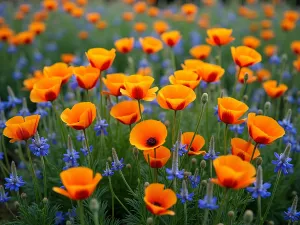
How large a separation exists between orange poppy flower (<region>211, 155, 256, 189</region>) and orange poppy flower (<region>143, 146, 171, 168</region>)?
1.21ft

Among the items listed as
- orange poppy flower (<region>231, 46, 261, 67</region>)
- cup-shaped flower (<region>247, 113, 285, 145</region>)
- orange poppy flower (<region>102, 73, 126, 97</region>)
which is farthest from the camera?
orange poppy flower (<region>231, 46, 261, 67</region>)

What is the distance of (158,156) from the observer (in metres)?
1.99

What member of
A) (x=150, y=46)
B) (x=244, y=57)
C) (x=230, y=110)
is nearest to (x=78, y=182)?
(x=230, y=110)

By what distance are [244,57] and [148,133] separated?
2.82 feet

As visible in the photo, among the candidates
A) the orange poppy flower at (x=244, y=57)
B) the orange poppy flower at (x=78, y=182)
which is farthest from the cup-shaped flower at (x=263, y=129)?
the orange poppy flower at (x=78, y=182)

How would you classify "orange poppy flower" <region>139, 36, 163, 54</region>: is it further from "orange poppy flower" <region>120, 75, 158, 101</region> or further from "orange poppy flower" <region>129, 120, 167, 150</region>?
"orange poppy flower" <region>129, 120, 167, 150</region>

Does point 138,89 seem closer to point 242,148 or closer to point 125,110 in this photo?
point 125,110

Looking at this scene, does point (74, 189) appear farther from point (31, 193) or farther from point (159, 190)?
point (31, 193)

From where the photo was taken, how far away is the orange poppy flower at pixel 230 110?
187 centimetres

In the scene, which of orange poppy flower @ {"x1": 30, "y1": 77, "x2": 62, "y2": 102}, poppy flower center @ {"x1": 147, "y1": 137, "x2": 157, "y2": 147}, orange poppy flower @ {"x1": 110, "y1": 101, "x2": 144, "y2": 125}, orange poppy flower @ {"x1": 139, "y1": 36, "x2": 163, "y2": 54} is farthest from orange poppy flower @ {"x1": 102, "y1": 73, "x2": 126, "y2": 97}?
orange poppy flower @ {"x1": 139, "y1": 36, "x2": 163, "y2": 54}

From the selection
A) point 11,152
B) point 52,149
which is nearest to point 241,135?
point 52,149

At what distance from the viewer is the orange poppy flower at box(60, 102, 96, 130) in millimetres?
1852

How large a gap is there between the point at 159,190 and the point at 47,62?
3667 mm

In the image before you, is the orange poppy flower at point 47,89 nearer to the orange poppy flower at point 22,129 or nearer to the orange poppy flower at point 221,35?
the orange poppy flower at point 22,129
